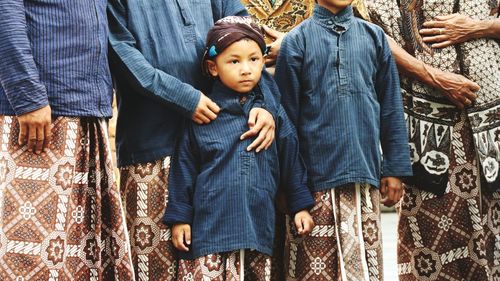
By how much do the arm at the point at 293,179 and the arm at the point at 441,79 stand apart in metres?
0.73

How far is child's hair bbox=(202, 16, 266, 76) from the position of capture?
334cm

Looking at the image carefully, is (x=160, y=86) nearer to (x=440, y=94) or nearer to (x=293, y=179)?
(x=293, y=179)

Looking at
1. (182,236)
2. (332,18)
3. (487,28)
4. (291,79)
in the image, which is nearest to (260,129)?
(291,79)

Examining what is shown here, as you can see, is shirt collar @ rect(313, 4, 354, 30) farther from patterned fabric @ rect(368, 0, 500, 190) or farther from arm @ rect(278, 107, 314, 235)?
arm @ rect(278, 107, 314, 235)

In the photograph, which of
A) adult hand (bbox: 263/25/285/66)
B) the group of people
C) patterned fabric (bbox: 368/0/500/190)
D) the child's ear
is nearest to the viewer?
the group of people

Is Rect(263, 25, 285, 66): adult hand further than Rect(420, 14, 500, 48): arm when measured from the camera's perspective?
No

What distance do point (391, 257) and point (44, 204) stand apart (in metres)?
4.74

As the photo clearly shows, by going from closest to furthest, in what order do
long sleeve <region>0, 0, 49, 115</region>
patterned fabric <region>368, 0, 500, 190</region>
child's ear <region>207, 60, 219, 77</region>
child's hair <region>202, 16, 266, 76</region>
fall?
long sleeve <region>0, 0, 49, 115</region>, child's hair <region>202, 16, 266, 76</region>, child's ear <region>207, 60, 219, 77</region>, patterned fabric <region>368, 0, 500, 190</region>

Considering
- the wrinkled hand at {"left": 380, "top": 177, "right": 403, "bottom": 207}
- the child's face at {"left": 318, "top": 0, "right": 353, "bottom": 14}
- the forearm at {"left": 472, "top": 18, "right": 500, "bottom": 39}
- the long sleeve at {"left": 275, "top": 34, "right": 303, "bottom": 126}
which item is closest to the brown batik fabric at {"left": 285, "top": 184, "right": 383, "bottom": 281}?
the wrinkled hand at {"left": 380, "top": 177, "right": 403, "bottom": 207}

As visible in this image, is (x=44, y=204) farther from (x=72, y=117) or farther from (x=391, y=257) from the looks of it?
(x=391, y=257)

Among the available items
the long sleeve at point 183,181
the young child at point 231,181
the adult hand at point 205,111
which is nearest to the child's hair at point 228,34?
the young child at point 231,181

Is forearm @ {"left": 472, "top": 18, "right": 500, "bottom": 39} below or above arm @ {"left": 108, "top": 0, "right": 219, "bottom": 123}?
above

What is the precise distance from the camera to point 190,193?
3336 millimetres

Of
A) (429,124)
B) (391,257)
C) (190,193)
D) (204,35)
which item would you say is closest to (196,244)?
(190,193)
